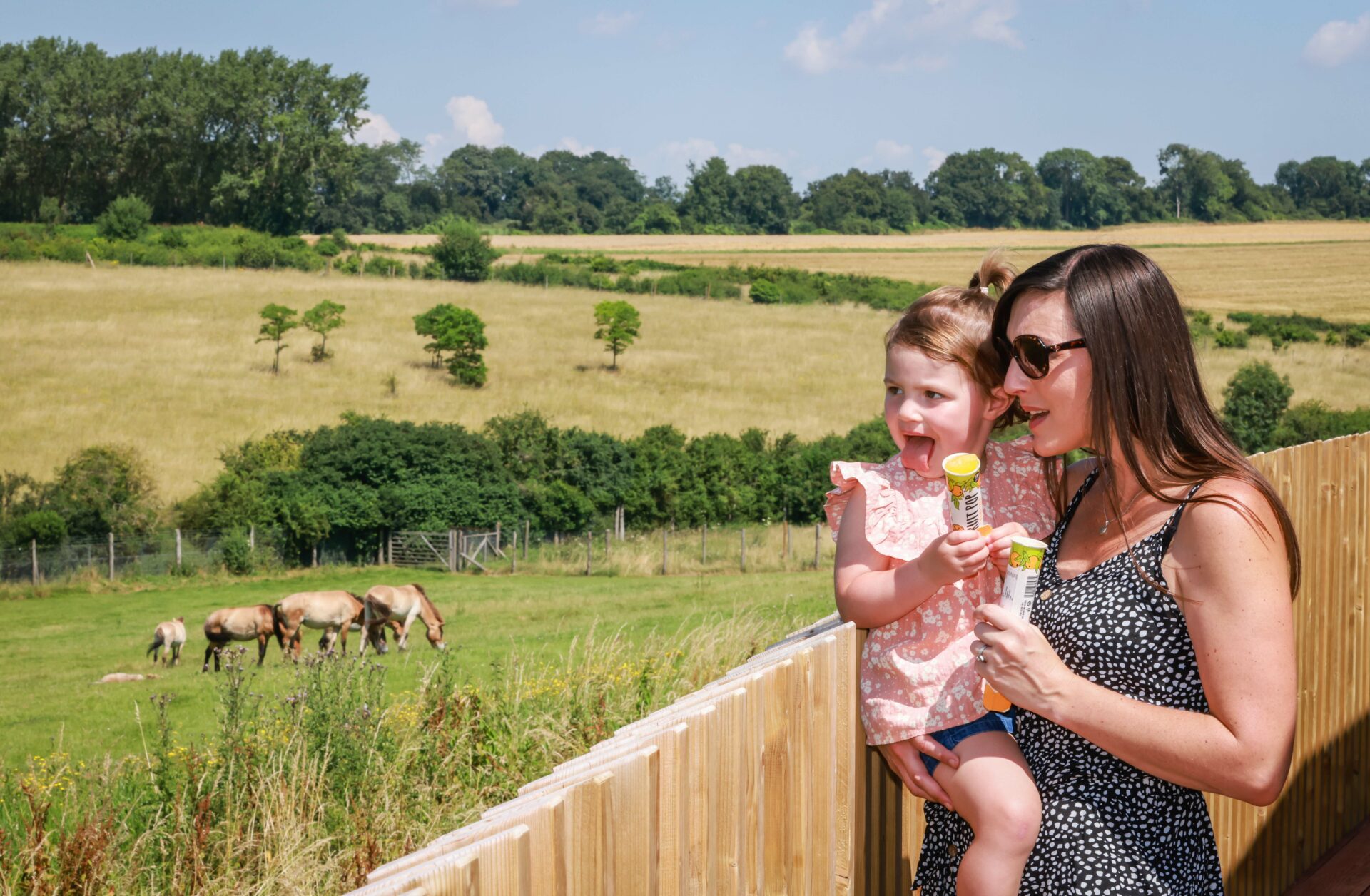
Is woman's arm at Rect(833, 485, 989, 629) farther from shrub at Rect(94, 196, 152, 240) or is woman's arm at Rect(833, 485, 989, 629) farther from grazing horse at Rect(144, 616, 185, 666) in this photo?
shrub at Rect(94, 196, 152, 240)

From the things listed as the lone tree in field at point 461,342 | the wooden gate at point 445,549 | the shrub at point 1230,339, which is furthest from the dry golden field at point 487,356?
the wooden gate at point 445,549

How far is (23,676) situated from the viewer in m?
17.0

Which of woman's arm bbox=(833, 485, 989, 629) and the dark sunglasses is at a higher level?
the dark sunglasses

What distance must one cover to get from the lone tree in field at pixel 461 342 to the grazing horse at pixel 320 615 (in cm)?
3123

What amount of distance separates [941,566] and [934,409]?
1.46 ft

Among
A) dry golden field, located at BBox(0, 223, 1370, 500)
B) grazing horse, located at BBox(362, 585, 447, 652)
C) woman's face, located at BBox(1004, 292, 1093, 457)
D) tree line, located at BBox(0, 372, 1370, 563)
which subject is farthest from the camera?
dry golden field, located at BBox(0, 223, 1370, 500)

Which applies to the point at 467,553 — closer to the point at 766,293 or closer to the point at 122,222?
the point at 766,293

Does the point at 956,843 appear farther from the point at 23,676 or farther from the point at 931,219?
the point at 931,219

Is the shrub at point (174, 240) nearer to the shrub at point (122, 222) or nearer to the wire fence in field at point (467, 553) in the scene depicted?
the shrub at point (122, 222)

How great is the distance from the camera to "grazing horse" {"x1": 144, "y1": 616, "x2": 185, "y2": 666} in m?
16.6

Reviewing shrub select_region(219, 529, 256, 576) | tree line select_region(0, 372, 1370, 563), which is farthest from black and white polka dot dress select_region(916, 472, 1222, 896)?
shrub select_region(219, 529, 256, 576)

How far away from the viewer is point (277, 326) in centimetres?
4897

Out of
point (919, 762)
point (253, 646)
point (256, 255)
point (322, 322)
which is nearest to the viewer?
point (919, 762)

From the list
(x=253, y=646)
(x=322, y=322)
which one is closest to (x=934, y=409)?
(x=253, y=646)
